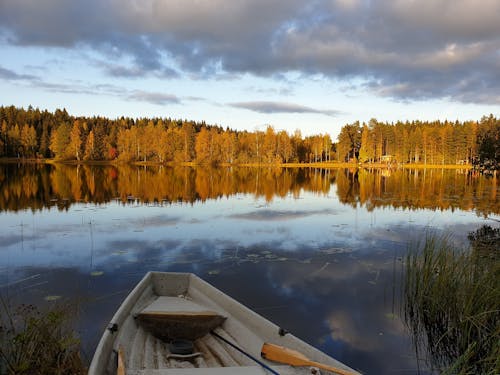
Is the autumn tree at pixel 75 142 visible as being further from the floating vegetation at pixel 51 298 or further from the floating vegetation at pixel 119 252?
the floating vegetation at pixel 51 298

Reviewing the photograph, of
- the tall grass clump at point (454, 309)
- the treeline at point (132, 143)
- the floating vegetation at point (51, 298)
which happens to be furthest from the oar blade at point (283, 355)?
the treeline at point (132, 143)

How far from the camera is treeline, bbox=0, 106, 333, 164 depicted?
9494 centimetres

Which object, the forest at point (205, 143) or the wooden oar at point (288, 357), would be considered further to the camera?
the forest at point (205, 143)

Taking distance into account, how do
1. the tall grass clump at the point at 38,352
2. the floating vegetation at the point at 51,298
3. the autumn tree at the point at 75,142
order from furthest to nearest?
1. the autumn tree at the point at 75,142
2. the floating vegetation at the point at 51,298
3. the tall grass clump at the point at 38,352

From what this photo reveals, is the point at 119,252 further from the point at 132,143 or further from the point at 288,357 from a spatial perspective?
the point at 132,143

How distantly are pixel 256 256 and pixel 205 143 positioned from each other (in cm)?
8585

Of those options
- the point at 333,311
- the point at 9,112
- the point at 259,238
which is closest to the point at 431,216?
the point at 259,238

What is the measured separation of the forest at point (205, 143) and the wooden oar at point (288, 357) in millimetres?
91508

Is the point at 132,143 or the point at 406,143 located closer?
the point at 132,143

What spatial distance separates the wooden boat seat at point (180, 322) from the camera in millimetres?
5883

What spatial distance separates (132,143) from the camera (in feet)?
330

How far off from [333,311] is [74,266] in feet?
22.2

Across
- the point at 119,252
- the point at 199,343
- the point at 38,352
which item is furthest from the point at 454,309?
the point at 119,252

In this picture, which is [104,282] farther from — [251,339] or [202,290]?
[251,339]
